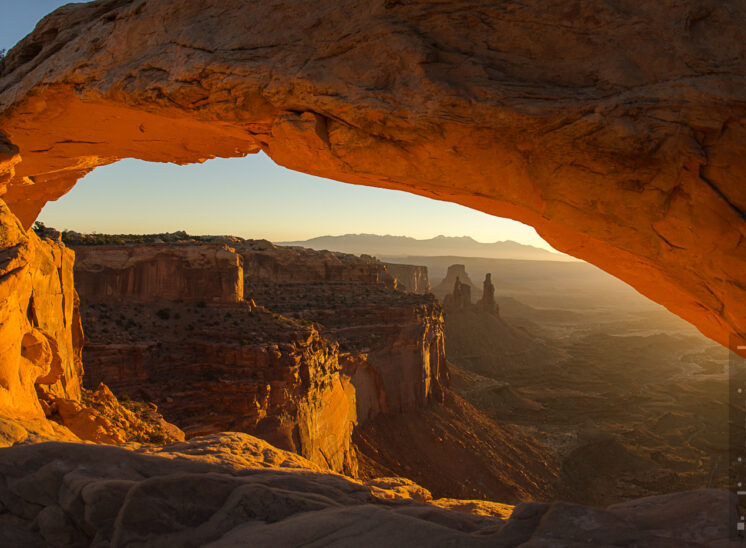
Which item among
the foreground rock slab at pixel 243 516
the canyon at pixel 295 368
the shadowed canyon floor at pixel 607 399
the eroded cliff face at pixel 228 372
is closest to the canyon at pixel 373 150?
the foreground rock slab at pixel 243 516

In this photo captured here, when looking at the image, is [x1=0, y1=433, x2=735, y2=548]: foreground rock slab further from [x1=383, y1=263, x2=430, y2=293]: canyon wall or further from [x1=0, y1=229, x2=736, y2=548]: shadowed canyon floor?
[x1=383, y1=263, x2=430, y2=293]: canyon wall

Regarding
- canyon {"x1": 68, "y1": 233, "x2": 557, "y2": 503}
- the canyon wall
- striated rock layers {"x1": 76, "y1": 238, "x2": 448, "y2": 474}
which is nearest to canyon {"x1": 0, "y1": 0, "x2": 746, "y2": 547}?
striated rock layers {"x1": 76, "y1": 238, "x2": 448, "y2": 474}

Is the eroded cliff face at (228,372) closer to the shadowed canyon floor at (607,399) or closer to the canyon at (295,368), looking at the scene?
the canyon at (295,368)

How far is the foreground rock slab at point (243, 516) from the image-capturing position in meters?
4.05

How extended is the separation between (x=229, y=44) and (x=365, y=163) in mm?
2550

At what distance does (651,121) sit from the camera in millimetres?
5613

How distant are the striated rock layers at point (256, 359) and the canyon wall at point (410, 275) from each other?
5884cm

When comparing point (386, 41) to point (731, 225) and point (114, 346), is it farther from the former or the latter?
point (114, 346)

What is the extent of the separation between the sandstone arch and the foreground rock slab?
336 cm

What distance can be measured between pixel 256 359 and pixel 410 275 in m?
75.3

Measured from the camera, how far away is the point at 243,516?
453 centimetres

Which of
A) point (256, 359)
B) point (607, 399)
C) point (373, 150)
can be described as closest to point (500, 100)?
point (373, 150)

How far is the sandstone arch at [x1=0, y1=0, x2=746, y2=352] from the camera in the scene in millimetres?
5695

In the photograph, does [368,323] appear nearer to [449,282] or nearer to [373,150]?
[373,150]
